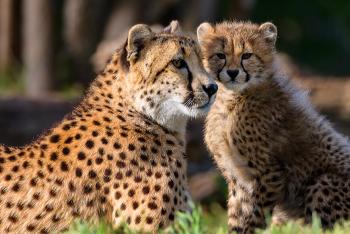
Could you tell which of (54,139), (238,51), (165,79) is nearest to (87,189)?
(54,139)

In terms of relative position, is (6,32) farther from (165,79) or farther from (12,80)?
(165,79)

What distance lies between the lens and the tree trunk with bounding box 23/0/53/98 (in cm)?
1627

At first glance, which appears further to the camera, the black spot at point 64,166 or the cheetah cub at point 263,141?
the cheetah cub at point 263,141

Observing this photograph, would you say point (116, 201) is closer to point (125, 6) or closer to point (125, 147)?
point (125, 147)

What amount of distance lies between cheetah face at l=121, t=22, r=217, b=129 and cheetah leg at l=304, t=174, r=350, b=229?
121 centimetres

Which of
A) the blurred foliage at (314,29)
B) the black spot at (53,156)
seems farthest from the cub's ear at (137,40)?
the blurred foliage at (314,29)

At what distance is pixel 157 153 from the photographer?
6004 millimetres

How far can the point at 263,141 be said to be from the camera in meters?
7.26

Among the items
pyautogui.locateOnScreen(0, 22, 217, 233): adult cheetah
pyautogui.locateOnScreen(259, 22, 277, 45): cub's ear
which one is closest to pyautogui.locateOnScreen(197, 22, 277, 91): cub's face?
pyautogui.locateOnScreen(259, 22, 277, 45): cub's ear

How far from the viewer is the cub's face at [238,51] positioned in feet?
22.8

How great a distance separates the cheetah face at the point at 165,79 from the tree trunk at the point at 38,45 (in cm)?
1019

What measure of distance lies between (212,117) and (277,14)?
60.2 feet

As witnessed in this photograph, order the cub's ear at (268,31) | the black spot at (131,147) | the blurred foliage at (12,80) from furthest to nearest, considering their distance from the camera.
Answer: the blurred foliage at (12,80) < the cub's ear at (268,31) < the black spot at (131,147)

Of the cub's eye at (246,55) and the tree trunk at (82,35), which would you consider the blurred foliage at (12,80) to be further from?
the cub's eye at (246,55)
